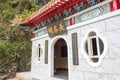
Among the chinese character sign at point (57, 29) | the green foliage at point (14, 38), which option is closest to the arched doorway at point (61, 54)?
the green foliage at point (14, 38)

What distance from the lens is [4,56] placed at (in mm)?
9422

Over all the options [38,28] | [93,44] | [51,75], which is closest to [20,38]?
[38,28]

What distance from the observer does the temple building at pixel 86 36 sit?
3.20 meters

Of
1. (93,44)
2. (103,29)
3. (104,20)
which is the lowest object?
(93,44)

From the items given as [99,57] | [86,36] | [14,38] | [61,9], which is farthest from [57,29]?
[14,38]

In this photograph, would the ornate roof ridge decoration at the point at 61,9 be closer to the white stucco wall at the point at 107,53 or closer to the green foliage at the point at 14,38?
the white stucco wall at the point at 107,53

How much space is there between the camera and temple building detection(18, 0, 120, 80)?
3199mm

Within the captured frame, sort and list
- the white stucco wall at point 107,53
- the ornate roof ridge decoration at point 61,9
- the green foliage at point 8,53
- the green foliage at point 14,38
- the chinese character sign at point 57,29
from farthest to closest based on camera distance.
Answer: the green foliage at point 14,38 < the green foliage at point 8,53 < the chinese character sign at point 57,29 < the ornate roof ridge decoration at point 61,9 < the white stucco wall at point 107,53

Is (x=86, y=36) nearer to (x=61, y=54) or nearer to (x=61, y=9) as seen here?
(x=61, y=9)

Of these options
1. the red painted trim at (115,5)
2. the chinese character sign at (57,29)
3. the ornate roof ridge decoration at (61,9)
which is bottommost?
the chinese character sign at (57,29)

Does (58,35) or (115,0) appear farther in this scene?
(58,35)

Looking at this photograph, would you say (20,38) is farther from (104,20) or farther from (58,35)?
(104,20)

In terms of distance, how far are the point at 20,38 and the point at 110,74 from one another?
8.55 meters

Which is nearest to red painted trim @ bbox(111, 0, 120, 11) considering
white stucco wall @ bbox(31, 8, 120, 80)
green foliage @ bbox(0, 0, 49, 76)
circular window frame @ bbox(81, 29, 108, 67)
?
white stucco wall @ bbox(31, 8, 120, 80)
